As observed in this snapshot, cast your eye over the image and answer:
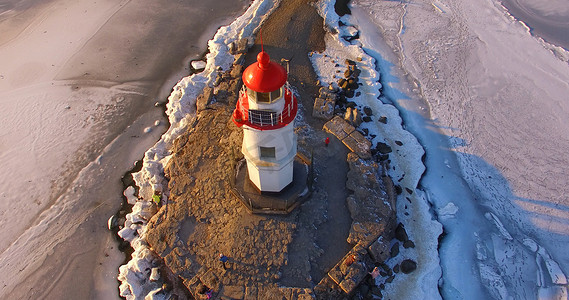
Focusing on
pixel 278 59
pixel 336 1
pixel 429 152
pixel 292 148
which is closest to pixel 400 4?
pixel 336 1

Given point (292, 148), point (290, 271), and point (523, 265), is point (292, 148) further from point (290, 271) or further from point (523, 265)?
point (523, 265)

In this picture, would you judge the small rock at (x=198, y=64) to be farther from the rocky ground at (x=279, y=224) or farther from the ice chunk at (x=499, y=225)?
the ice chunk at (x=499, y=225)

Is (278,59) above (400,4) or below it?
below

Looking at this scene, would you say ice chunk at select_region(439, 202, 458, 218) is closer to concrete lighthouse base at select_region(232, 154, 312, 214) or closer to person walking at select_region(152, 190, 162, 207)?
concrete lighthouse base at select_region(232, 154, 312, 214)

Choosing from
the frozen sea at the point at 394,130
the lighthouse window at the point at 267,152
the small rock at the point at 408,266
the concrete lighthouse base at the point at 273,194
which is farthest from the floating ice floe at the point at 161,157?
the small rock at the point at 408,266

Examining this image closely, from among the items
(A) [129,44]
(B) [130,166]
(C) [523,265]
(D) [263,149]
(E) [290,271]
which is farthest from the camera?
(A) [129,44]

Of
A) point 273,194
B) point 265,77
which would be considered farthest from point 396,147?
point 265,77
